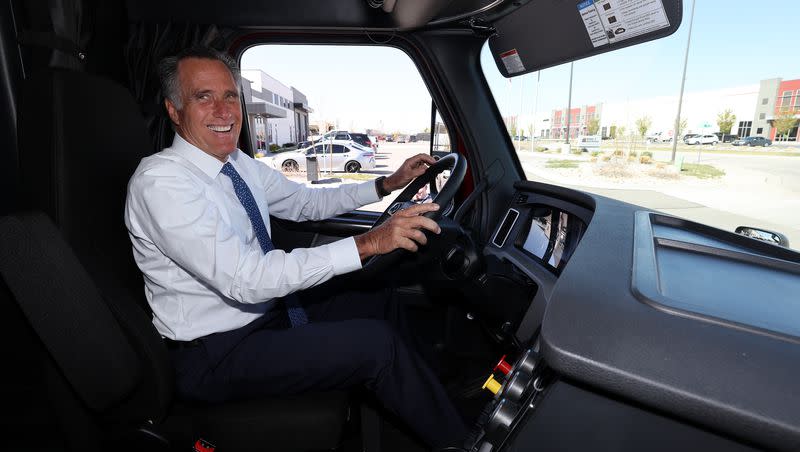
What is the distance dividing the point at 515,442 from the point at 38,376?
119 cm

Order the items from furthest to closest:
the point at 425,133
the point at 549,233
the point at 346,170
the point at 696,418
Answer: the point at 346,170
the point at 425,133
the point at 549,233
the point at 696,418

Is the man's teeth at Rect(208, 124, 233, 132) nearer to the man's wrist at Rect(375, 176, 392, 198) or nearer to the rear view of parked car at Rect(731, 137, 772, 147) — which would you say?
the man's wrist at Rect(375, 176, 392, 198)

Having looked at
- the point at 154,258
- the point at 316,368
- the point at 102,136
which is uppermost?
the point at 102,136

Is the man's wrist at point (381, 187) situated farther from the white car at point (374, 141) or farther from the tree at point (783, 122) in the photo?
the tree at point (783, 122)

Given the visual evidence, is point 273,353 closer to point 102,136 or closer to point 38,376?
point 38,376

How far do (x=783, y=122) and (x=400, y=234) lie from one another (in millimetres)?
966

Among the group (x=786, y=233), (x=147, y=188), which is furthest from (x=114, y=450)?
(x=786, y=233)

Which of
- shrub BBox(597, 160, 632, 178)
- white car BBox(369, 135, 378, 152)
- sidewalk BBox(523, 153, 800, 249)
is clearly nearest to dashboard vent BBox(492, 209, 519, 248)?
sidewalk BBox(523, 153, 800, 249)

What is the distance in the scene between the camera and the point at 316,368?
116cm

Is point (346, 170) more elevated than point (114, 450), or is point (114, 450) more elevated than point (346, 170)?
point (346, 170)

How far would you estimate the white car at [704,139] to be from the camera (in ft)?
4.10

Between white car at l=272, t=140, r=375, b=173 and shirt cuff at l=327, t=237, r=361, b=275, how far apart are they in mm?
1568

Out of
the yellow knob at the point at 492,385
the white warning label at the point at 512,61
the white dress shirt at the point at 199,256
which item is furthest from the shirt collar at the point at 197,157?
the white warning label at the point at 512,61

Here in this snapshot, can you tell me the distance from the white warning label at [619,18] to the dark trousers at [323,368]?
125cm
